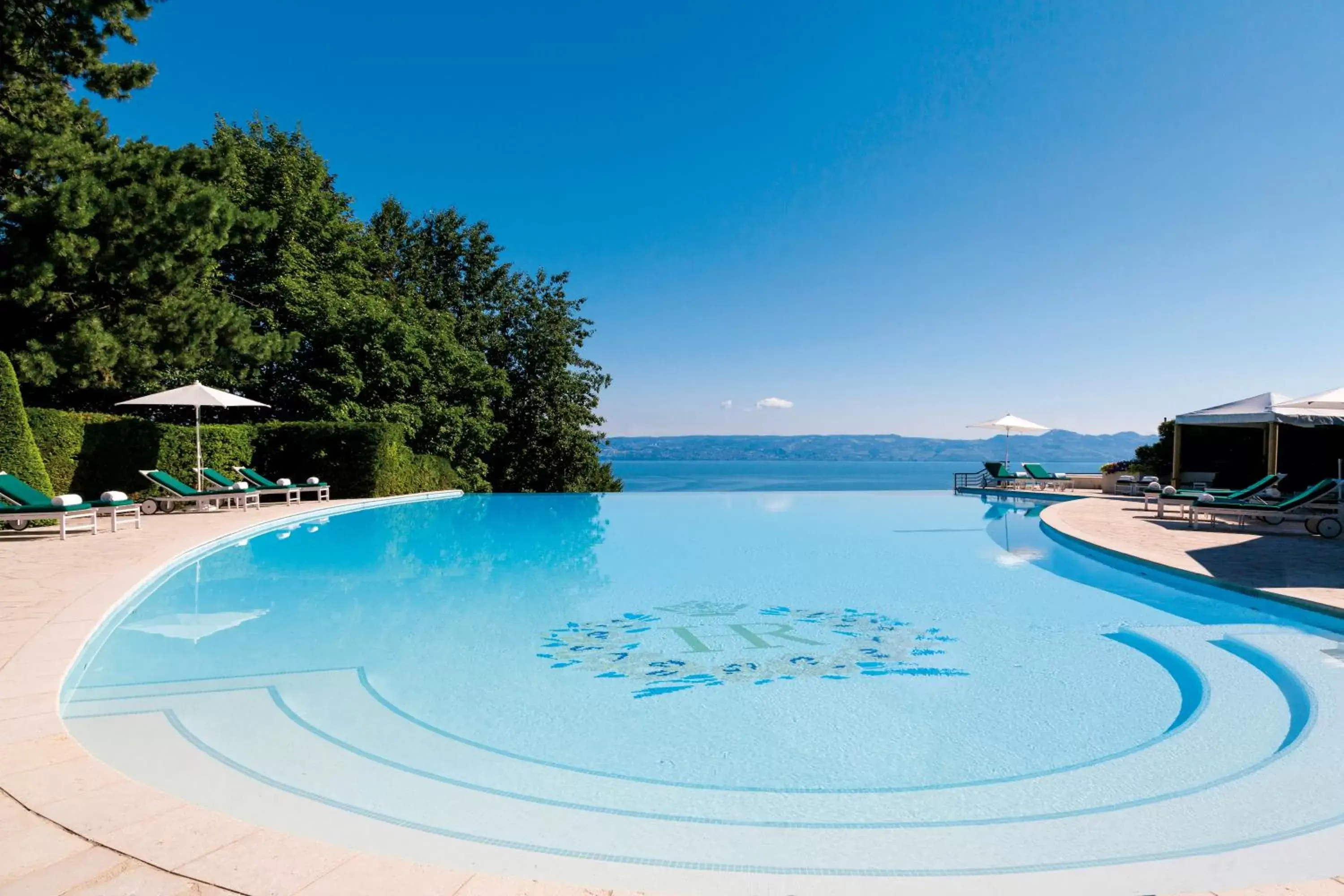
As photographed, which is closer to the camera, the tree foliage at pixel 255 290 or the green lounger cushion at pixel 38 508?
the green lounger cushion at pixel 38 508

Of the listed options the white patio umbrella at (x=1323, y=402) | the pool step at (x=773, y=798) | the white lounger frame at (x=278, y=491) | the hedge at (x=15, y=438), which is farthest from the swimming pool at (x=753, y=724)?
the white lounger frame at (x=278, y=491)

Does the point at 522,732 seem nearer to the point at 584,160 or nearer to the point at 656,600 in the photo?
the point at 656,600

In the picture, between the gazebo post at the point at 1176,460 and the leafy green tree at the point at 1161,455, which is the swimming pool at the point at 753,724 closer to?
the gazebo post at the point at 1176,460

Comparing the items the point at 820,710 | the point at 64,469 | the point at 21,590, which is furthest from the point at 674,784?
the point at 64,469

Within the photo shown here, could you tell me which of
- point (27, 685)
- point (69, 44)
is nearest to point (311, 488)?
point (69, 44)

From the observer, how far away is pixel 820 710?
452 cm

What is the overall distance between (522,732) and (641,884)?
1.90 m

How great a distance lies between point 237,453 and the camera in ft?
55.1

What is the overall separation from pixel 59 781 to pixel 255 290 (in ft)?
69.6

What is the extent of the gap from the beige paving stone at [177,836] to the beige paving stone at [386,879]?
1.54 ft

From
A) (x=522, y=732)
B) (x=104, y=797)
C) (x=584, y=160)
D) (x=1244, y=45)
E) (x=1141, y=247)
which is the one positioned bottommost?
(x=522, y=732)

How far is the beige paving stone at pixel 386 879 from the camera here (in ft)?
6.48

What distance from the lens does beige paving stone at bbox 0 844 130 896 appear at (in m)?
1.97

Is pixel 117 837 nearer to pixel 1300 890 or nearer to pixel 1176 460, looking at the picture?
pixel 1300 890
